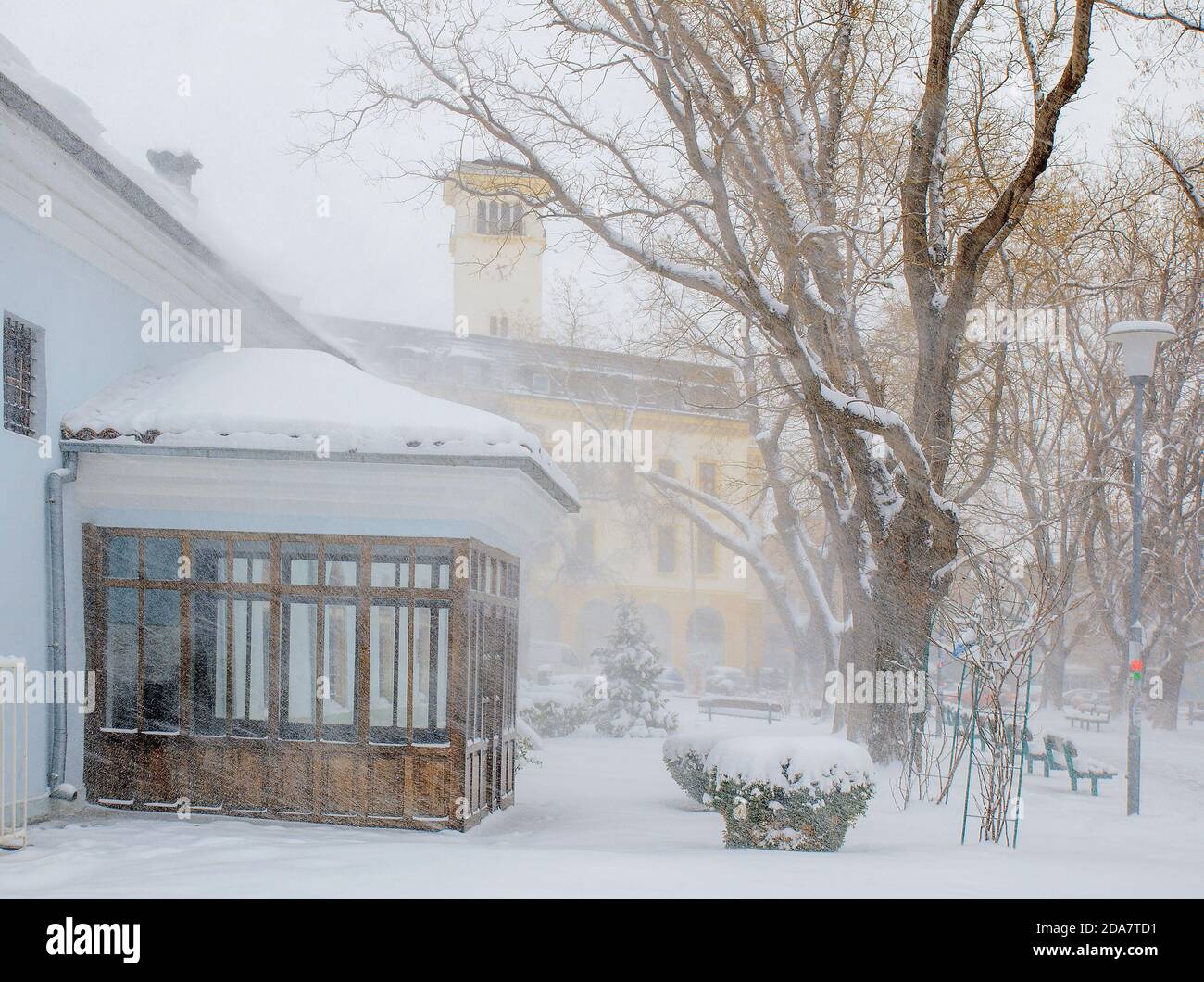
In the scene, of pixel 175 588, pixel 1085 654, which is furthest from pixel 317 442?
pixel 1085 654

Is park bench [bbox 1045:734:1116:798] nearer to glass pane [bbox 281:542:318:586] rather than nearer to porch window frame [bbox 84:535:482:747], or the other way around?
porch window frame [bbox 84:535:482:747]

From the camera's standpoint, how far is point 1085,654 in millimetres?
67812

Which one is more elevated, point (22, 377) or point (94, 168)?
point (94, 168)

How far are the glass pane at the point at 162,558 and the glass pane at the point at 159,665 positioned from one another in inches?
6.0

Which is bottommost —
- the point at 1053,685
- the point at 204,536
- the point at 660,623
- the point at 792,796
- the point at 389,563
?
the point at 660,623

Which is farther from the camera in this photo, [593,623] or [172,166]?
[593,623]

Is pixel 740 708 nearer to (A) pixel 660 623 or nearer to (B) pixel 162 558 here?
(B) pixel 162 558

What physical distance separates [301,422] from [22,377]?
220 cm

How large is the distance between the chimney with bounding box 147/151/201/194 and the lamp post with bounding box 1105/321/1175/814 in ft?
42.8

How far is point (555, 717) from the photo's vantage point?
24188mm

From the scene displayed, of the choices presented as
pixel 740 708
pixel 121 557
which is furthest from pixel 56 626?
pixel 740 708

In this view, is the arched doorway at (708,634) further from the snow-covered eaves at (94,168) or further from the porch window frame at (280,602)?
the porch window frame at (280,602)

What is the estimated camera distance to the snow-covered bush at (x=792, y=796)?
29.9 ft

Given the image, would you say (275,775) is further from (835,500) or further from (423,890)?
(835,500)
